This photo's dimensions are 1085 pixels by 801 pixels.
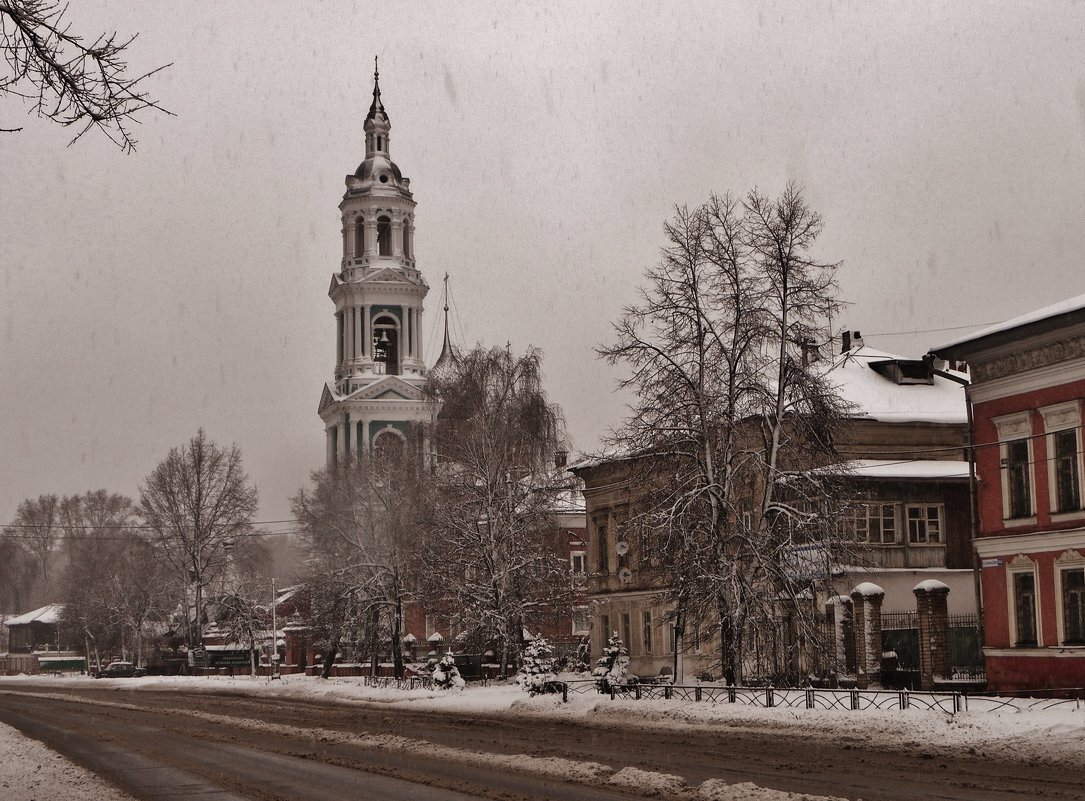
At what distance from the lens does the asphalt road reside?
57.1 ft

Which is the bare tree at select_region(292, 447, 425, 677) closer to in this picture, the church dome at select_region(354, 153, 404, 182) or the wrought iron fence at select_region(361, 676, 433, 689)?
the wrought iron fence at select_region(361, 676, 433, 689)

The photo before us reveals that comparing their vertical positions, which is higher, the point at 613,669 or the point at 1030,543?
the point at 1030,543

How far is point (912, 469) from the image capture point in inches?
1697

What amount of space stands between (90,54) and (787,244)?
24761 millimetres

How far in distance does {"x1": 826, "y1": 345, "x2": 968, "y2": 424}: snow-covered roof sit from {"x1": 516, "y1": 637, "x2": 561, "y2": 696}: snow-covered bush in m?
12.3

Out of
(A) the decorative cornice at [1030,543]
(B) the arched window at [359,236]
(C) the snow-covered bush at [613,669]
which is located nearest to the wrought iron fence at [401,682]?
(C) the snow-covered bush at [613,669]

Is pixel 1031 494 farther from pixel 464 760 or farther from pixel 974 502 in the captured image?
pixel 464 760

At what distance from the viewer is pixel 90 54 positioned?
11.3 metres

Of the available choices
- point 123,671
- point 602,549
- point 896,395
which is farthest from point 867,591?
point 123,671

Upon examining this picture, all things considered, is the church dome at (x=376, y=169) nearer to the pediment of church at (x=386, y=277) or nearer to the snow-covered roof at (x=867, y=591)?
the pediment of church at (x=386, y=277)

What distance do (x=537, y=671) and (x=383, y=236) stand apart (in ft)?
219

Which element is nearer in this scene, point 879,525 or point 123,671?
point 879,525

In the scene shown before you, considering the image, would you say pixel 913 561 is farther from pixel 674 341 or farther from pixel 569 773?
pixel 569 773

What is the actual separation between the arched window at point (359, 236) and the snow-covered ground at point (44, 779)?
252ft
